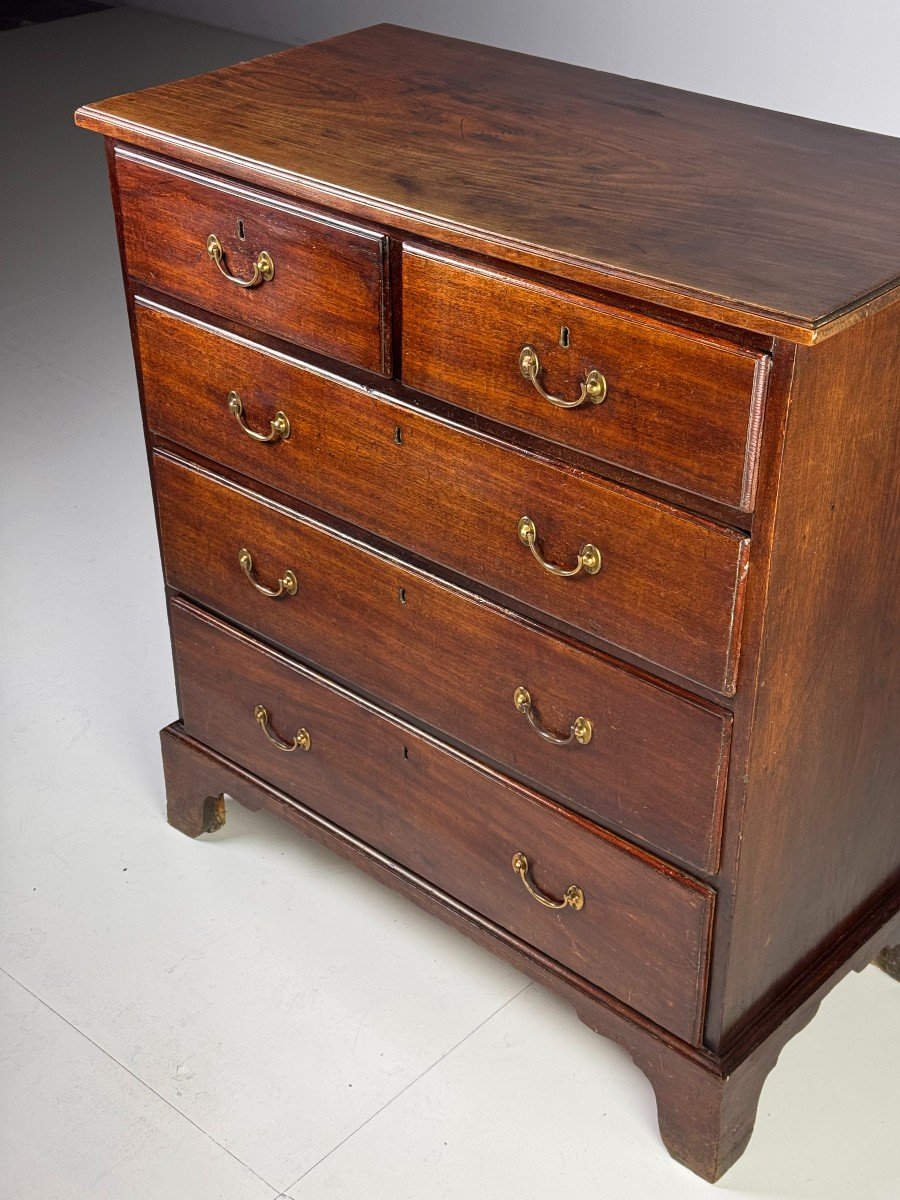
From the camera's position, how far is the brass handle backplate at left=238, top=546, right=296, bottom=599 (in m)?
1.98

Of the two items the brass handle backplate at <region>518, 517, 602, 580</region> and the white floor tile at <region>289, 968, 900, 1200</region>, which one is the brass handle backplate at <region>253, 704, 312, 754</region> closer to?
the white floor tile at <region>289, 968, 900, 1200</region>

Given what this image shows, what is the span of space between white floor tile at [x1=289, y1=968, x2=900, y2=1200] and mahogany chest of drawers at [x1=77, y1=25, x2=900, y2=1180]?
7cm

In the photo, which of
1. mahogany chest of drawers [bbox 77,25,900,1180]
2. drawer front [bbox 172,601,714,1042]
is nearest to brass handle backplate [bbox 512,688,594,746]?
mahogany chest of drawers [bbox 77,25,900,1180]

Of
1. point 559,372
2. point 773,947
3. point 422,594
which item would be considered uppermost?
point 559,372

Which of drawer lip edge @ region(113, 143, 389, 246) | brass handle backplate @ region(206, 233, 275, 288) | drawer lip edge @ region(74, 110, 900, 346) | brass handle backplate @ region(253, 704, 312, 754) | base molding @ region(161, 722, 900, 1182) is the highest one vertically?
drawer lip edge @ region(74, 110, 900, 346)

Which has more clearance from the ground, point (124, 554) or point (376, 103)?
point (376, 103)

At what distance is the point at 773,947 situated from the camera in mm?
1797

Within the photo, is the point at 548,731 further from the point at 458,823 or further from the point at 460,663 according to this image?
the point at 458,823

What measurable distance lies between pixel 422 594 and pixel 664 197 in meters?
0.53

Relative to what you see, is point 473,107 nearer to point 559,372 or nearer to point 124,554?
point 559,372

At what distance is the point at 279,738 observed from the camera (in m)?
2.15

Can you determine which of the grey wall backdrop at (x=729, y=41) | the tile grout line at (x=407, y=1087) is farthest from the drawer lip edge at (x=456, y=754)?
the grey wall backdrop at (x=729, y=41)

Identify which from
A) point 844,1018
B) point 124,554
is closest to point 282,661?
point 844,1018

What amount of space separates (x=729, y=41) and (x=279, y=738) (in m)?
3.56
